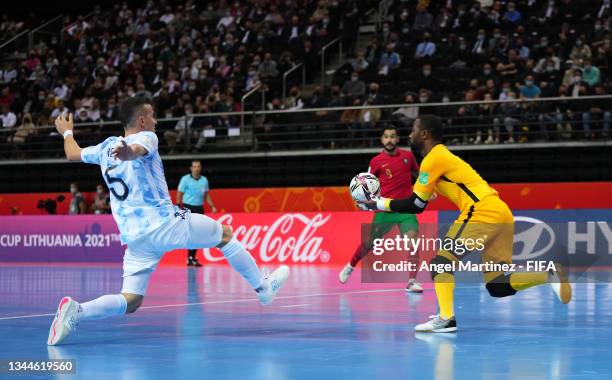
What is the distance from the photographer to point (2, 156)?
98.6ft

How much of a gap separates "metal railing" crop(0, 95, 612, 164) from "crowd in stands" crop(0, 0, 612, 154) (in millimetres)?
52

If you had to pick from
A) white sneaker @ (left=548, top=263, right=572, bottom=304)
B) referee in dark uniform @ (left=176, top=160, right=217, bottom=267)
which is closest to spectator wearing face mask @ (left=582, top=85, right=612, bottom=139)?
referee in dark uniform @ (left=176, top=160, right=217, bottom=267)

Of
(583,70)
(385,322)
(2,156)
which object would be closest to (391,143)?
(385,322)

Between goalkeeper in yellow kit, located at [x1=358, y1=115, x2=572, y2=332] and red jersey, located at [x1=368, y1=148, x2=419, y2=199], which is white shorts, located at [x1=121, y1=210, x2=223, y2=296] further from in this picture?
red jersey, located at [x1=368, y1=148, x2=419, y2=199]

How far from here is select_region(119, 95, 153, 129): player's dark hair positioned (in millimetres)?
8172

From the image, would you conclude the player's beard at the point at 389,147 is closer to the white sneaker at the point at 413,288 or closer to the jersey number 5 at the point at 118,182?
the white sneaker at the point at 413,288

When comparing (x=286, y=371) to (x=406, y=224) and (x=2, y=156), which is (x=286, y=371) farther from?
(x=2, y=156)

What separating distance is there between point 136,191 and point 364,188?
7.68 ft

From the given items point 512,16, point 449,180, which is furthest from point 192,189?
point 449,180

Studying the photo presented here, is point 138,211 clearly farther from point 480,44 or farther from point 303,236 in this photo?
point 480,44

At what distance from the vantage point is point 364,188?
923cm

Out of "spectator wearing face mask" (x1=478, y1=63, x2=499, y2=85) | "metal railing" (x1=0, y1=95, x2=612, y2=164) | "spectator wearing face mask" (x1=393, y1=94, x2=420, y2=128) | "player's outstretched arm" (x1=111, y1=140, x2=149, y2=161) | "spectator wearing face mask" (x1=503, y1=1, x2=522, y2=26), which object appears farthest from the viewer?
"spectator wearing face mask" (x1=503, y1=1, x2=522, y2=26)

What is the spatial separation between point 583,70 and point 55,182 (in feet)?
51.7

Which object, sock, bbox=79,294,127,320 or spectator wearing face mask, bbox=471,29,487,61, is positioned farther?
spectator wearing face mask, bbox=471,29,487,61
